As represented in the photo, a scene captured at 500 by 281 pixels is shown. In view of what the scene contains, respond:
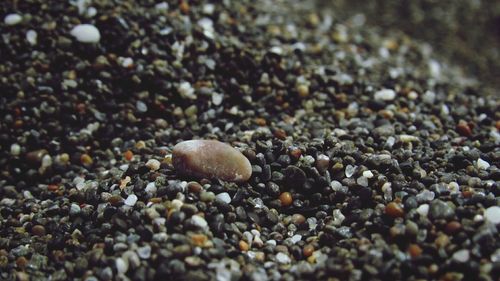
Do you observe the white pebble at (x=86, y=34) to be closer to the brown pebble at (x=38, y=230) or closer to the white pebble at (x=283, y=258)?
the brown pebble at (x=38, y=230)

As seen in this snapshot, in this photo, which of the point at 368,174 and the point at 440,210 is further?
the point at 368,174

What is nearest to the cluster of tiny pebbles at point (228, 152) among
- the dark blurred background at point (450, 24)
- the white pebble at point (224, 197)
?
the white pebble at point (224, 197)

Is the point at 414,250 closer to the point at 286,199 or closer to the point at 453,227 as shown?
the point at 453,227

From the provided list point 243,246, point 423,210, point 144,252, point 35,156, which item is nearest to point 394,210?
point 423,210

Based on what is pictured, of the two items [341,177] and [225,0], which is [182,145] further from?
[225,0]

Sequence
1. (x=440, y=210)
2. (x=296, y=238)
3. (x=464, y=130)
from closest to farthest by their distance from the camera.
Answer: (x=440, y=210), (x=296, y=238), (x=464, y=130)
